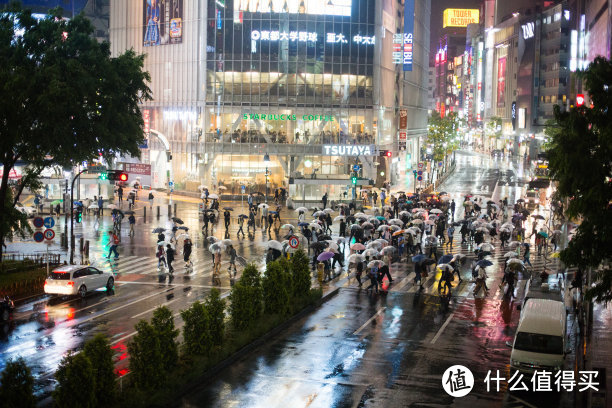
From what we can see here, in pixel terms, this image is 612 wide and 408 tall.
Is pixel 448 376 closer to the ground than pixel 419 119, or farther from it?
closer to the ground

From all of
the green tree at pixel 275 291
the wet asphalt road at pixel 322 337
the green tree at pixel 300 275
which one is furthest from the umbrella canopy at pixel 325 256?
the green tree at pixel 275 291

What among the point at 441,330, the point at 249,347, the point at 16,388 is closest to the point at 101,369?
the point at 16,388

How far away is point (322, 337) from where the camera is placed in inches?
1026

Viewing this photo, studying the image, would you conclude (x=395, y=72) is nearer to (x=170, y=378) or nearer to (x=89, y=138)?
(x=89, y=138)

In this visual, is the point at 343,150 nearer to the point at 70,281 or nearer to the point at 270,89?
the point at 270,89

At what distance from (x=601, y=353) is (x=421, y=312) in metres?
7.53

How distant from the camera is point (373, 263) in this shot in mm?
34406

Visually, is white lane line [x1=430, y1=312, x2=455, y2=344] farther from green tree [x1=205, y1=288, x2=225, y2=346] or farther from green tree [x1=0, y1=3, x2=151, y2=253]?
green tree [x1=0, y1=3, x2=151, y2=253]

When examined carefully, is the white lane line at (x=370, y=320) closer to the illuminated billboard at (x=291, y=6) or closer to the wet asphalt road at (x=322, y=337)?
the wet asphalt road at (x=322, y=337)

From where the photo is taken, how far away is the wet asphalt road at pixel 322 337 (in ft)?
67.3

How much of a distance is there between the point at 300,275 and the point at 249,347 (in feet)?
22.7

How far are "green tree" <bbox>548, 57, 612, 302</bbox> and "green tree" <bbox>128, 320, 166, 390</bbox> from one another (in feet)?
35.6

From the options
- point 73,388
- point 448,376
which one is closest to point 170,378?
point 73,388

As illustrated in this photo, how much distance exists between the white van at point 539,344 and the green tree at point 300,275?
9909 mm
